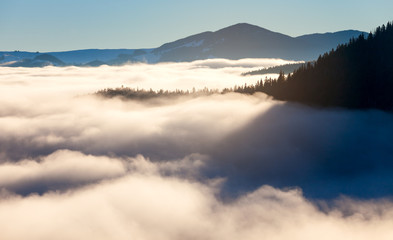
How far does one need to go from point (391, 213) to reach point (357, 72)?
83.9 m

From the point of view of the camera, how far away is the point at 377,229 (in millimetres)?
199250

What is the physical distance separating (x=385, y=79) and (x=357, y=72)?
1586cm

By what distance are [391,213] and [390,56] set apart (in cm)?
9185

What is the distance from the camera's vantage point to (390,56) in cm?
19925

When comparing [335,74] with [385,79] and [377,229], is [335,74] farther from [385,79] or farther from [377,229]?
[377,229]

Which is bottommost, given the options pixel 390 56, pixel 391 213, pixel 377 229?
pixel 377 229

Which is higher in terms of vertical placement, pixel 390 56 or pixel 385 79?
pixel 390 56

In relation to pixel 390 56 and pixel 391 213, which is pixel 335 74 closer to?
pixel 390 56

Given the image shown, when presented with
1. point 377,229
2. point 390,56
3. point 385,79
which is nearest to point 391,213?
point 377,229

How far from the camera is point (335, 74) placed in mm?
199250

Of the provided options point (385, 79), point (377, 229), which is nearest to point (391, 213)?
point (377, 229)

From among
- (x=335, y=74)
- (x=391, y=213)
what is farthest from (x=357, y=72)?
(x=391, y=213)

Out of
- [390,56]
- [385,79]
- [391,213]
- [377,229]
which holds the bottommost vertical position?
[377,229]

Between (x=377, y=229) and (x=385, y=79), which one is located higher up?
(x=385, y=79)
